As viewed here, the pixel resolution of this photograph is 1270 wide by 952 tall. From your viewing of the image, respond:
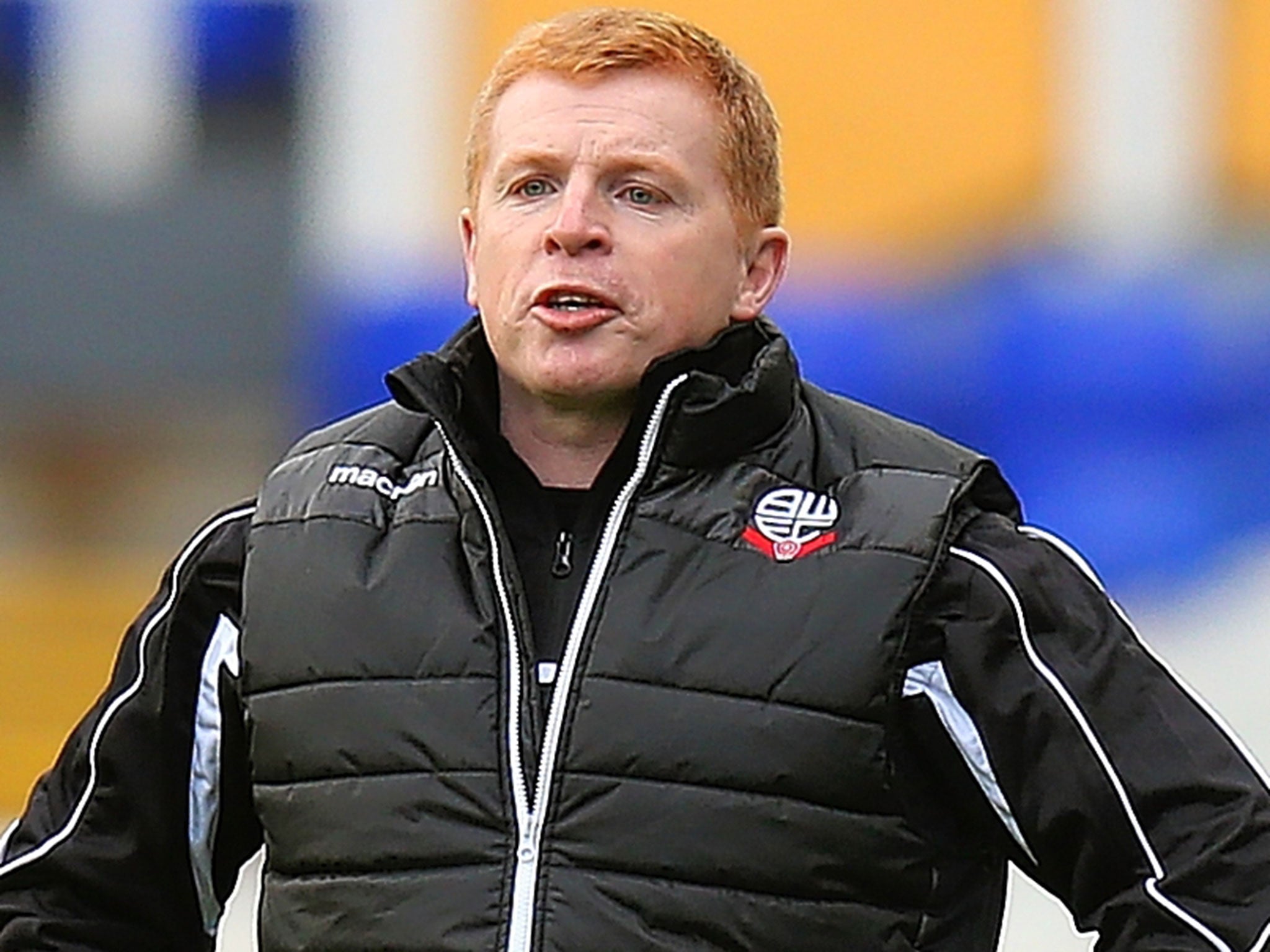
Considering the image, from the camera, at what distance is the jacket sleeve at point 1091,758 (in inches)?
52.9

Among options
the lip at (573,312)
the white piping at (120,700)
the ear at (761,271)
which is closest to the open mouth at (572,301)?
the lip at (573,312)

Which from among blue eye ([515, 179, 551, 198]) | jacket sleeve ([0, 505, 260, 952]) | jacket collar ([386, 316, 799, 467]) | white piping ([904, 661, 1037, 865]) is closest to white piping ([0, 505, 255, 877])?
jacket sleeve ([0, 505, 260, 952])

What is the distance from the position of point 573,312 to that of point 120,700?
357mm

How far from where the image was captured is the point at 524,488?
1.52 metres

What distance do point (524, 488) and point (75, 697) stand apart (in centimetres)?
393

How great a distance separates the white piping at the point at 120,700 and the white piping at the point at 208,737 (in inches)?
1.4

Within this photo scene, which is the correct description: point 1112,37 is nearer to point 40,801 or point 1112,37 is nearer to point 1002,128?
point 1002,128

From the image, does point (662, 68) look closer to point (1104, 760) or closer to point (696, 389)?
point (696, 389)

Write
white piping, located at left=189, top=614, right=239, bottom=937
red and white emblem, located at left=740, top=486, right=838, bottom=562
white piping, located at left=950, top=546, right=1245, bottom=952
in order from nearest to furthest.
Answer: white piping, located at left=950, top=546, right=1245, bottom=952 < red and white emblem, located at left=740, top=486, right=838, bottom=562 < white piping, located at left=189, top=614, right=239, bottom=937

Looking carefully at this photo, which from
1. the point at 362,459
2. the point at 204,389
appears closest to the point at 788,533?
the point at 362,459

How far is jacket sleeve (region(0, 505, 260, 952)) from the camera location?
1.54 meters

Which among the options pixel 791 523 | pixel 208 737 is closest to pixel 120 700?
pixel 208 737

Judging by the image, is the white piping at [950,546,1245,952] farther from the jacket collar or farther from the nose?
the nose

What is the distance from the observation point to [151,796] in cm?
155
